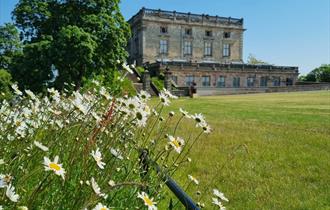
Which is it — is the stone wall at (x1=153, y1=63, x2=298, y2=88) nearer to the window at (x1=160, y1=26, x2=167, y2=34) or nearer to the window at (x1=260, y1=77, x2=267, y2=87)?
the window at (x1=260, y1=77, x2=267, y2=87)

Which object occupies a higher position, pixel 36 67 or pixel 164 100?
pixel 36 67

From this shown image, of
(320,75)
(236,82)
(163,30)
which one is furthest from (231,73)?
(320,75)

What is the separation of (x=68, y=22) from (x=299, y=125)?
1395cm

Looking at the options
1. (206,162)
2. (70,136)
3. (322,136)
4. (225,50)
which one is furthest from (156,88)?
(70,136)

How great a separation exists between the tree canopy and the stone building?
2624 centimetres

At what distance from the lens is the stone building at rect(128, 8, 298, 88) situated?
5006 cm

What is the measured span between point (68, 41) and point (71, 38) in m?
0.21

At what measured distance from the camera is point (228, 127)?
1071 cm

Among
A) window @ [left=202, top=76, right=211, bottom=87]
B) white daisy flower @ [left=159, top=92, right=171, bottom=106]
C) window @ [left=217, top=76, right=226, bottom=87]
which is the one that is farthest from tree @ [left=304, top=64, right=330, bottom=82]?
white daisy flower @ [left=159, top=92, right=171, bottom=106]

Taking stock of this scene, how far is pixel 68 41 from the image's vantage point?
19031mm

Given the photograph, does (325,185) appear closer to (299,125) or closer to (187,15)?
(299,125)

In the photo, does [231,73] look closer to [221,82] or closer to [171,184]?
[221,82]

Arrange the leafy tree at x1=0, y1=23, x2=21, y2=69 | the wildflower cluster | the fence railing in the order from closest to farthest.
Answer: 1. the wildflower cluster
2. the fence railing
3. the leafy tree at x1=0, y1=23, x2=21, y2=69

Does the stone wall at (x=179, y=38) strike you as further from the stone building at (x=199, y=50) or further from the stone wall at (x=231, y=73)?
the stone wall at (x=231, y=73)
